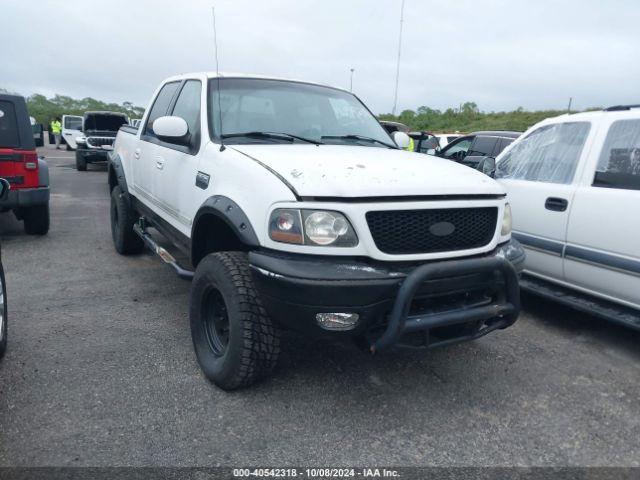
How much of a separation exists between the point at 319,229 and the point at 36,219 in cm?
542

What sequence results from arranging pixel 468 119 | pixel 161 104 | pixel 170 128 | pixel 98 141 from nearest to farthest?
pixel 170 128, pixel 161 104, pixel 98 141, pixel 468 119

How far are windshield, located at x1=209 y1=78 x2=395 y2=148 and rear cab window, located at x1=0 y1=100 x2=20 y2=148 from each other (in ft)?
11.8

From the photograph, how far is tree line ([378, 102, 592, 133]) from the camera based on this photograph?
32.8m

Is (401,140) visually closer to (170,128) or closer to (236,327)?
(170,128)

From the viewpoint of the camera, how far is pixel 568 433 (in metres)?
2.62

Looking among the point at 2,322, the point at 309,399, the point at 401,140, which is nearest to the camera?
the point at 309,399

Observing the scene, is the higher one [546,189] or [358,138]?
[358,138]

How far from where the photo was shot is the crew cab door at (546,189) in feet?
12.6

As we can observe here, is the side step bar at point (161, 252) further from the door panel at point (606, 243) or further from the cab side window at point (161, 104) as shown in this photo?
the door panel at point (606, 243)

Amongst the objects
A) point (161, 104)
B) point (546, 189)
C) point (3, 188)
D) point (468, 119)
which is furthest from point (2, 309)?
point (468, 119)

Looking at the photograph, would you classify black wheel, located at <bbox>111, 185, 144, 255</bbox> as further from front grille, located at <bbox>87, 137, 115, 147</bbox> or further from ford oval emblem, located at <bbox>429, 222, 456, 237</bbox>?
front grille, located at <bbox>87, 137, 115, 147</bbox>

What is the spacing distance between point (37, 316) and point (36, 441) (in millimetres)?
1717

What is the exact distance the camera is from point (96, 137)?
15648 mm

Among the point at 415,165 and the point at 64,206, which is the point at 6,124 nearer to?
the point at 64,206
